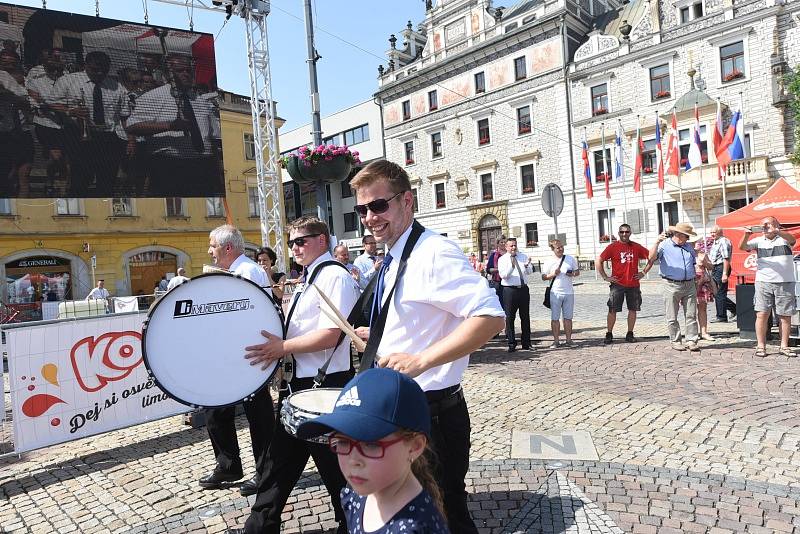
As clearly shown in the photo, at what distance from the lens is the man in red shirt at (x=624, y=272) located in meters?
8.28

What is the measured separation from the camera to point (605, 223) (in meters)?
29.9

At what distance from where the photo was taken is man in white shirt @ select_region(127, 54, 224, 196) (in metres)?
14.1

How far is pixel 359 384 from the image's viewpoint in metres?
1.46

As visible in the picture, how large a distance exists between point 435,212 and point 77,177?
2797 cm

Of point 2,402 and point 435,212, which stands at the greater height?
point 435,212

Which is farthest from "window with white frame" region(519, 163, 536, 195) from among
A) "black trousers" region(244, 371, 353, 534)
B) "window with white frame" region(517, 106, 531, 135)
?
"black trousers" region(244, 371, 353, 534)

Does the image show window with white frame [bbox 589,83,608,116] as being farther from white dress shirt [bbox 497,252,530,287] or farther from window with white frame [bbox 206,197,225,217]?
white dress shirt [bbox 497,252,530,287]

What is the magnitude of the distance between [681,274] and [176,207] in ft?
88.8

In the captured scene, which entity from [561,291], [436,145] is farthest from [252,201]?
[561,291]

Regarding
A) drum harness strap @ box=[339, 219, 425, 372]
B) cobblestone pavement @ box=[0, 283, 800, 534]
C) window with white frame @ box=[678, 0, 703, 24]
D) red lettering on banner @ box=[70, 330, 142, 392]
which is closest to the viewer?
drum harness strap @ box=[339, 219, 425, 372]

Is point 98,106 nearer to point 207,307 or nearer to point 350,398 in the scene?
point 207,307

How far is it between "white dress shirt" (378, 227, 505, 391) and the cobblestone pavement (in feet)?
4.94

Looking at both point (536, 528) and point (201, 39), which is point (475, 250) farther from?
point (536, 528)

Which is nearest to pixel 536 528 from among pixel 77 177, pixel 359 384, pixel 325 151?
pixel 359 384
